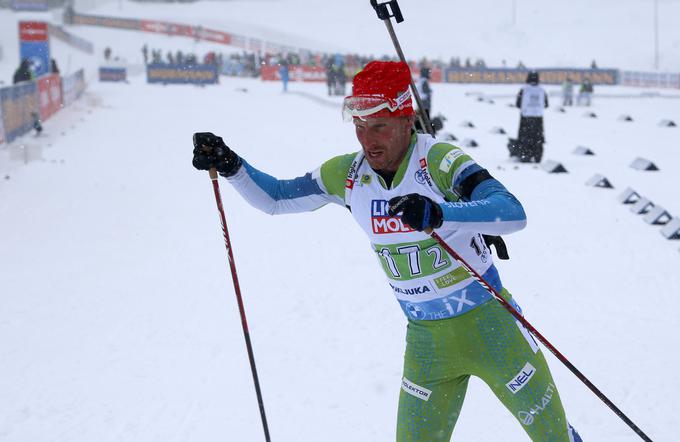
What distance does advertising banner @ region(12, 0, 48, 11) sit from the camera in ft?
217

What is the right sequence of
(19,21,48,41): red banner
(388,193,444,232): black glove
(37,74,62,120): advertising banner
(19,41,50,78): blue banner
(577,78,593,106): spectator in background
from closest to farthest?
(388,193,444,232): black glove, (37,74,62,120): advertising banner, (19,21,48,41): red banner, (19,41,50,78): blue banner, (577,78,593,106): spectator in background

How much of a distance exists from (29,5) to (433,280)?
72.0 m

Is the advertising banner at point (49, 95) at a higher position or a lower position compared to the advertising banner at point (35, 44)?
lower

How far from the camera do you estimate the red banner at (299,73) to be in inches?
1774

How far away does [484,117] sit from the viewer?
25609mm

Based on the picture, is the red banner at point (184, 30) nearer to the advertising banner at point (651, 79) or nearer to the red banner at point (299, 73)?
the red banner at point (299, 73)

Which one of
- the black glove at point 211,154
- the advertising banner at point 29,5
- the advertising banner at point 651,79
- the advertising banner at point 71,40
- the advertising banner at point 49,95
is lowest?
the black glove at point 211,154

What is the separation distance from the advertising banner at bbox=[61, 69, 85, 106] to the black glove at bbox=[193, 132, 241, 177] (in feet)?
83.8

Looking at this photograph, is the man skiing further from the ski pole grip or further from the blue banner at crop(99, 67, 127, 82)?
the blue banner at crop(99, 67, 127, 82)

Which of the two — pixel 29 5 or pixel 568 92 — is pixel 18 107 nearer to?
pixel 568 92

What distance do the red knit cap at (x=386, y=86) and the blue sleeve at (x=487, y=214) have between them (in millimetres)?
477

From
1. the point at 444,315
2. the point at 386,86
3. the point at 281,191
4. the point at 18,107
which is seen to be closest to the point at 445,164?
the point at 386,86

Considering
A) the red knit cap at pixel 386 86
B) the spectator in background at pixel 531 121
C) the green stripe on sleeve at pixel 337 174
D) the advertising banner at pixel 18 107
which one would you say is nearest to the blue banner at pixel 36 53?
the advertising banner at pixel 18 107

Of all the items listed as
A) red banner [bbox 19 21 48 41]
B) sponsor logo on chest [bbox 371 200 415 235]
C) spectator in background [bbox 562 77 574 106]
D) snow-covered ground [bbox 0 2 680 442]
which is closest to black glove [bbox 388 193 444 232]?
sponsor logo on chest [bbox 371 200 415 235]
